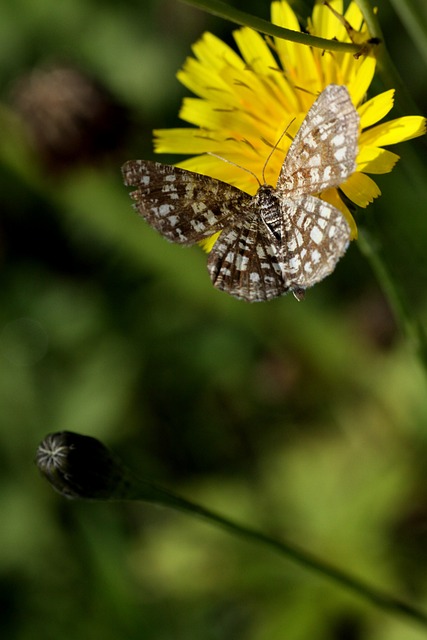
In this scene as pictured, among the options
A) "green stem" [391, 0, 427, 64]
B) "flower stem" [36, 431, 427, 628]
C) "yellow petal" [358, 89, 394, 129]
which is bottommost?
"flower stem" [36, 431, 427, 628]

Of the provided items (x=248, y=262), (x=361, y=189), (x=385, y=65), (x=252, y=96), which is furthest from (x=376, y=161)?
(x=252, y=96)

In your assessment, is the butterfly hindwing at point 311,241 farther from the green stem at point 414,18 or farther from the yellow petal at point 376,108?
the green stem at point 414,18

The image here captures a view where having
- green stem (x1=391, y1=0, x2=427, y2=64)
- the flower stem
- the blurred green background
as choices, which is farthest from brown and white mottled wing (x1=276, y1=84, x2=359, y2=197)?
the blurred green background

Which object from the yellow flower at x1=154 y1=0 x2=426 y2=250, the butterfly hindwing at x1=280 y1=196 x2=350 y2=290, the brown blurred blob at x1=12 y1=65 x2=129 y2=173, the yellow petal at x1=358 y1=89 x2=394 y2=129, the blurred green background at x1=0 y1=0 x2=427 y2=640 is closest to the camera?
the butterfly hindwing at x1=280 y1=196 x2=350 y2=290

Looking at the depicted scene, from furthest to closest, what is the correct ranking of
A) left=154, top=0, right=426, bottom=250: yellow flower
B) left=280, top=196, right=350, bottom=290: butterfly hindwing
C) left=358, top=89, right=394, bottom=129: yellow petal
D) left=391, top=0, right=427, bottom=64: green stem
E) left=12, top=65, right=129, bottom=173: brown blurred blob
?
left=12, top=65, right=129, bottom=173: brown blurred blob → left=154, top=0, right=426, bottom=250: yellow flower → left=391, top=0, right=427, bottom=64: green stem → left=358, top=89, right=394, bottom=129: yellow petal → left=280, top=196, right=350, bottom=290: butterfly hindwing

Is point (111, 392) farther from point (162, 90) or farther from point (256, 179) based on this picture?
point (256, 179)

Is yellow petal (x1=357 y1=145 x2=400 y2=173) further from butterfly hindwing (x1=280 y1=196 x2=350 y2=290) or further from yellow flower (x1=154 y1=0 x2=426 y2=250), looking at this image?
yellow flower (x1=154 y1=0 x2=426 y2=250)

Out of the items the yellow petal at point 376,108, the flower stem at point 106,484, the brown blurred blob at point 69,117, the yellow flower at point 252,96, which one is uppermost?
the brown blurred blob at point 69,117

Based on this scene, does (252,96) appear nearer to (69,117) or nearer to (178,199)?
(178,199)

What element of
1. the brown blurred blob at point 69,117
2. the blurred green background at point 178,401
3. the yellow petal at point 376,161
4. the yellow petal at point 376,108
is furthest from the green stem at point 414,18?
the brown blurred blob at point 69,117
